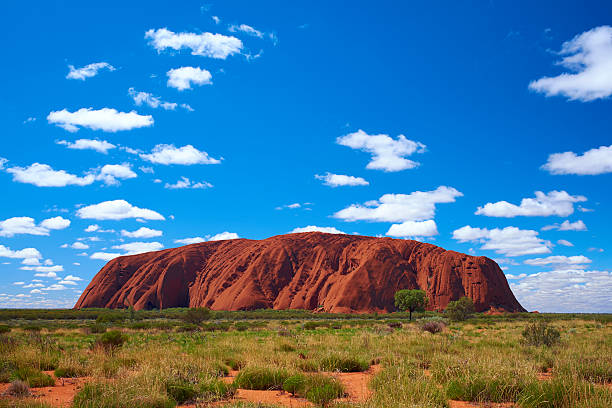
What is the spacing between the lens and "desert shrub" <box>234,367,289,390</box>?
9508 mm

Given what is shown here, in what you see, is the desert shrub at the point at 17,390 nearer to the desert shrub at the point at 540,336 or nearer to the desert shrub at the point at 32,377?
the desert shrub at the point at 32,377

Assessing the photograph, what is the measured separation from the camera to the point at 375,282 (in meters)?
93.9

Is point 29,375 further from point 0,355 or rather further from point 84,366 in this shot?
point 0,355

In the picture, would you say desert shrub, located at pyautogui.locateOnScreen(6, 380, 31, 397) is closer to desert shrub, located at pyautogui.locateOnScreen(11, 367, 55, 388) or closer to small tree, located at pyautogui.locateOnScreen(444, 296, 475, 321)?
desert shrub, located at pyautogui.locateOnScreen(11, 367, 55, 388)

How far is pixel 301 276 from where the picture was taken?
106 meters

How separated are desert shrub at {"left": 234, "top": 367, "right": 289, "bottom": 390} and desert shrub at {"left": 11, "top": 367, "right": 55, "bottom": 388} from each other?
5013 mm

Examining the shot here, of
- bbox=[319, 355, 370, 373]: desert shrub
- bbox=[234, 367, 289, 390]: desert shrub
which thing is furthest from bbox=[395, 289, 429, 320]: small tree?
bbox=[234, 367, 289, 390]: desert shrub

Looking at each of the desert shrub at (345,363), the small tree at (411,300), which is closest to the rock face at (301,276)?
the small tree at (411,300)

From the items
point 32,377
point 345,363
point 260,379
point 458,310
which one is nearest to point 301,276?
point 458,310

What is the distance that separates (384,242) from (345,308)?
27539 mm

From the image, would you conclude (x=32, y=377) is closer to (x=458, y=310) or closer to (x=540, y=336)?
(x=540, y=336)

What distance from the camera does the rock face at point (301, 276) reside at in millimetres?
95300

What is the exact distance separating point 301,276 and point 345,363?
311ft

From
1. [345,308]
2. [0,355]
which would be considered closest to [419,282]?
[345,308]
